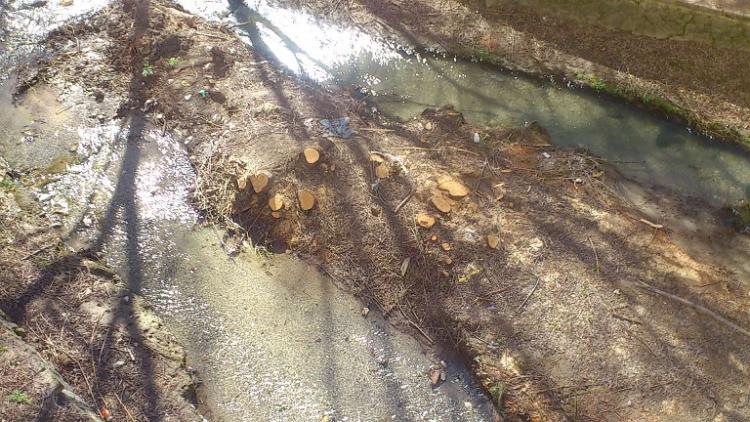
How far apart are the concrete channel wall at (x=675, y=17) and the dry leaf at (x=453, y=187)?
3.34 meters

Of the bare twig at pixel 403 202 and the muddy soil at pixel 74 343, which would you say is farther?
the bare twig at pixel 403 202

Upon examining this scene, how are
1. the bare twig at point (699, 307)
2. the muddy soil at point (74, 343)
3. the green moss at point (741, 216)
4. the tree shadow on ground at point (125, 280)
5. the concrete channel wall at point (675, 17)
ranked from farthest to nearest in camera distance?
the concrete channel wall at point (675, 17), the green moss at point (741, 216), the bare twig at point (699, 307), the tree shadow on ground at point (125, 280), the muddy soil at point (74, 343)

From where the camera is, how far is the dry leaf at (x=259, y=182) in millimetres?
5176

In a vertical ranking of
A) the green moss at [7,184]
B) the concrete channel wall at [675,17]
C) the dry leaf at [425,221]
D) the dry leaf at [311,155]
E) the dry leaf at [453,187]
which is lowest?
the green moss at [7,184]

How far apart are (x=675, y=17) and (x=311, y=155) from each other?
201 inches

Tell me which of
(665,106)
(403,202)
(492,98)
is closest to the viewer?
(403,202)

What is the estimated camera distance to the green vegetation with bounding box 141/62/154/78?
6.16 m

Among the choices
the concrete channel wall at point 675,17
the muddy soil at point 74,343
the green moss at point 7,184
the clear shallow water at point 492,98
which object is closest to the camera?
the muddy soil at point 74,343

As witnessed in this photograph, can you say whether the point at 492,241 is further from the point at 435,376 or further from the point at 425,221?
the point at 435,376

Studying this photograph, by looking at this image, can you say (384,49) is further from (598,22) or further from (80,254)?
(80,254)

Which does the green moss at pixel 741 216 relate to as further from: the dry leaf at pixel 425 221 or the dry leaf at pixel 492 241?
the dry leaf at pixel 425 221

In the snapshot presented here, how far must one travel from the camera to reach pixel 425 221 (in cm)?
512

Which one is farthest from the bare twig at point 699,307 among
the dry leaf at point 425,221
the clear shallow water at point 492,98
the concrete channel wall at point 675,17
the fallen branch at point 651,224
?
the concrete channel wall at point 675,17

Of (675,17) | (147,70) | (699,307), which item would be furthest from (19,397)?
(675,17)
